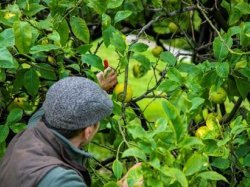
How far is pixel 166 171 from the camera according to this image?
2164mm

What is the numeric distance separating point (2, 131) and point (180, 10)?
43.5 inches

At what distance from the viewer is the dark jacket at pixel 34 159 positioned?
238 cm

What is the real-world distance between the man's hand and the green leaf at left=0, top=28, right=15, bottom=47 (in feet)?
1.83

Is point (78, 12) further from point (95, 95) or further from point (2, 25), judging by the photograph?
point (95, 95)

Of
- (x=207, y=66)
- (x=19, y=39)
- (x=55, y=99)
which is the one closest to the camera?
(x=55, y=99)

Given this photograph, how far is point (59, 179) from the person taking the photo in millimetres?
2322

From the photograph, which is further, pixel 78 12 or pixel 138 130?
pixel 78 12

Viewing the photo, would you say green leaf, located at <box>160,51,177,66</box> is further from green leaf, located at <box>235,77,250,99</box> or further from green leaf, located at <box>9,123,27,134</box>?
green leaf, located at <box>9,123,27,134</box>

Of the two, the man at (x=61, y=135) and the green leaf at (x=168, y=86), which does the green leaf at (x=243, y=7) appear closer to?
the green leaf at (x=168, y=86)

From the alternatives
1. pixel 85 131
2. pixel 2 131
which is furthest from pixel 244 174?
pixel 2 131

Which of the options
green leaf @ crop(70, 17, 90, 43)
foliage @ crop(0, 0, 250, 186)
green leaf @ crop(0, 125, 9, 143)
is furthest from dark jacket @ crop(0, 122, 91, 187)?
green leaf @ crop(70, 17, 90, 43)

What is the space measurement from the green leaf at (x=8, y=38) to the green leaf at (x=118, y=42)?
1.29 ft

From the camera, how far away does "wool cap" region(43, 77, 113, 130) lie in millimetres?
2459

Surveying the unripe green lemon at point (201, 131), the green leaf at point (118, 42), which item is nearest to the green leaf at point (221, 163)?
the unripe green lemon at point (201, 131)
